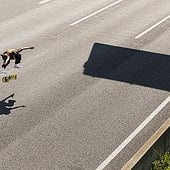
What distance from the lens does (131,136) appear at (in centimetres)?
1135

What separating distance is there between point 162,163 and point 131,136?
1.71 meters

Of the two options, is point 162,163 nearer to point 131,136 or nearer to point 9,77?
point 131,136

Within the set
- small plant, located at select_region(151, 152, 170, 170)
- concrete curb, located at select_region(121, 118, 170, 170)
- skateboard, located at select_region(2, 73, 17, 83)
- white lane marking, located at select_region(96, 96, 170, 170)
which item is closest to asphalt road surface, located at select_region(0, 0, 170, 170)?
white lane marking, located at select_region(96, 96, 170, 170)

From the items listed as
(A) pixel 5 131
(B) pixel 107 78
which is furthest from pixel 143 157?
(B) pixel 107 78

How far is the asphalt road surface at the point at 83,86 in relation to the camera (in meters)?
10.9

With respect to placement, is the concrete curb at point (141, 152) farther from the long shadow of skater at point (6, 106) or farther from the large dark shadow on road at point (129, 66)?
the long shadow of skater at point (6, 106)

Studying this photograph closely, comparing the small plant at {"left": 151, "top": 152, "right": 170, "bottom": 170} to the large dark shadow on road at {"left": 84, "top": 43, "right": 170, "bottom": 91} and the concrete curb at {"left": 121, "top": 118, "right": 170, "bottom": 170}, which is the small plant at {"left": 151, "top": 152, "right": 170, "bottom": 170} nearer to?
the concrete curb at {"left": 121, "top": 118, "right": 170, "bottom": 170}

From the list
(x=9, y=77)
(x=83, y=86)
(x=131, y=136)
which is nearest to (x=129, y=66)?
(x=83, y=86)

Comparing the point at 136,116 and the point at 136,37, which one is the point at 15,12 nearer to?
the point at 136,37

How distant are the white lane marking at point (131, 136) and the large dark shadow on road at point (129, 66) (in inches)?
46.8

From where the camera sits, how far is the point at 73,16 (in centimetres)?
2077

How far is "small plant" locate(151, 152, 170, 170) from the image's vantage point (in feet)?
31.5

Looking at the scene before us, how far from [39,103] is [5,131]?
5.88ft

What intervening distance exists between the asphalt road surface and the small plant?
98 centimetres
